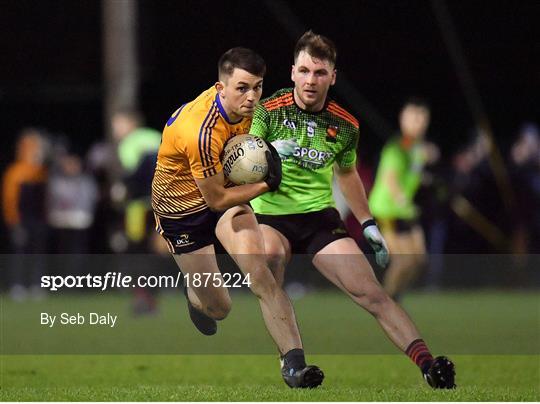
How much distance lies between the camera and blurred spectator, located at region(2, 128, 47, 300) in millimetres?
17625

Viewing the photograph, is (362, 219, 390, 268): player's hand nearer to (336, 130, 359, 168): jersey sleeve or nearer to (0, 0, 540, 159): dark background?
(336, 130, 359, 168): jersey sleeve

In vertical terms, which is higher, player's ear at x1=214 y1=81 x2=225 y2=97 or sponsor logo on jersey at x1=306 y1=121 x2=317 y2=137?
player's ear at x1=214 y1=81 x2=225 y2=97

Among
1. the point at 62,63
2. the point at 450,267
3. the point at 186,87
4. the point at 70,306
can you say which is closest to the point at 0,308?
the point at 70,306

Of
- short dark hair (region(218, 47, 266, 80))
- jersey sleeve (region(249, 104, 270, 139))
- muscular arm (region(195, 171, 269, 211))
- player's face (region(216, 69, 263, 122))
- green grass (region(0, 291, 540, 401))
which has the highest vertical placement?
short dark hair (region(218, 47, 266, 80))

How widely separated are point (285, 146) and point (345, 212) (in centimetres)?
925

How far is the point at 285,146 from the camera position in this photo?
8734mm

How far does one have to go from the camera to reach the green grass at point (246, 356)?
852 centimetres

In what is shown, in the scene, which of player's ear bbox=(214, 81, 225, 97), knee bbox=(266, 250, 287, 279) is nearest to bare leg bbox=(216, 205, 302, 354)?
knee bbox=(266, 250, 287, 279)

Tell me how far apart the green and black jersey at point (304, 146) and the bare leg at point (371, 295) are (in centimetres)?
43

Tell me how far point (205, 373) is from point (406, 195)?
478cm

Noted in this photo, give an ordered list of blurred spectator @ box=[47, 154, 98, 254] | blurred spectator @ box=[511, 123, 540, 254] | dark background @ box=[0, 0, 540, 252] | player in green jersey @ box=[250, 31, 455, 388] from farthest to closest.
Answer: blurred spectator @ box=[511, 123, 540, 254]
blurred spectator @ box=[47, 154, 98, 254]
dark background @ box=[0, 0, 540, 252]
player in green jersey @ box=[250, 31, 455, 388]

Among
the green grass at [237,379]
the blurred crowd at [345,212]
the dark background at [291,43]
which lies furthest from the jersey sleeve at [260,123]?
the dark background at [291,43]

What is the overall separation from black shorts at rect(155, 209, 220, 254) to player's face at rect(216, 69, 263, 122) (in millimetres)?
1054

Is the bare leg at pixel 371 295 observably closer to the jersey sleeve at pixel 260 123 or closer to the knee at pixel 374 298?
the knee at pixel 374 298
